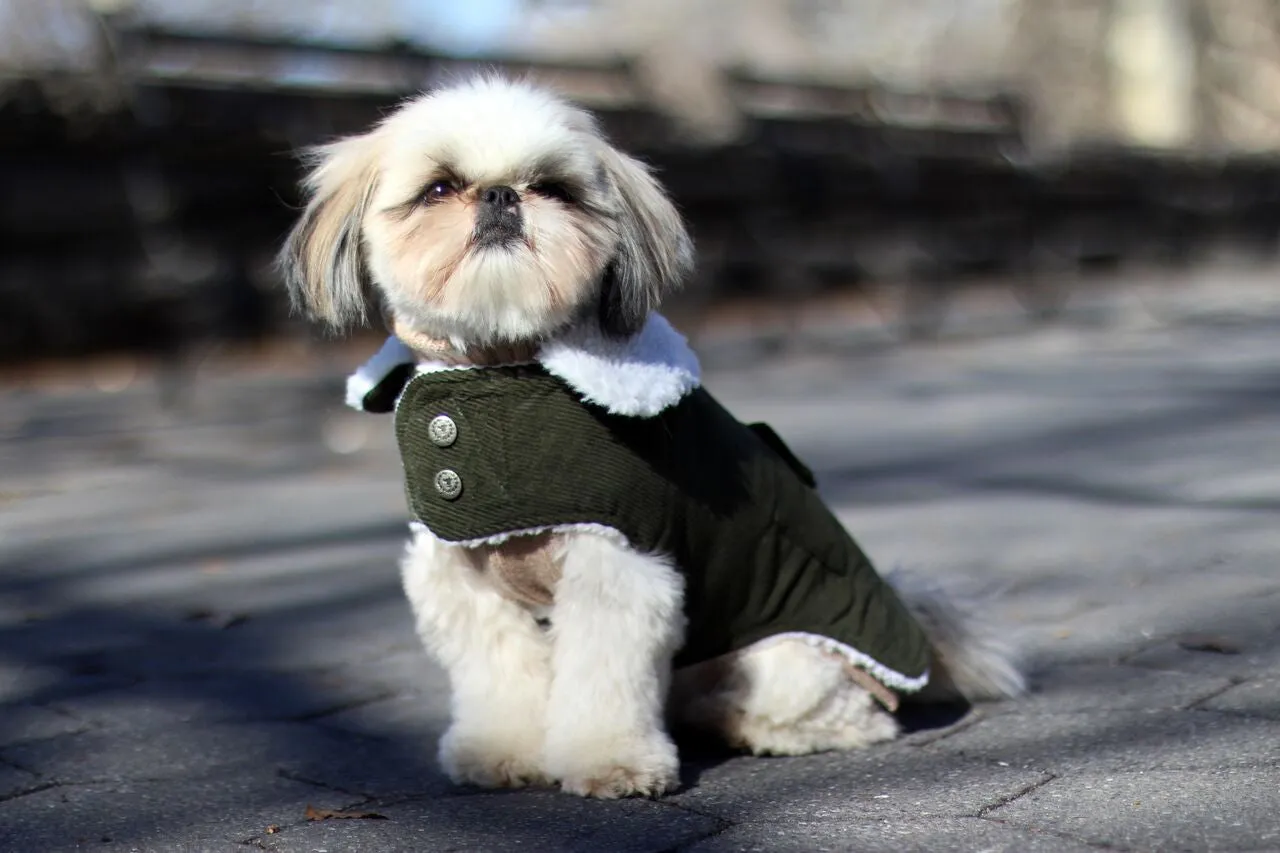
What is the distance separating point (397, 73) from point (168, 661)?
6.74 meters

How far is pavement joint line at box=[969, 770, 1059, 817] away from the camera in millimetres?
2514

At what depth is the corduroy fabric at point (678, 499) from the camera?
106 inches

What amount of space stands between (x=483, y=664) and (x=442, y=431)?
18.5 inches

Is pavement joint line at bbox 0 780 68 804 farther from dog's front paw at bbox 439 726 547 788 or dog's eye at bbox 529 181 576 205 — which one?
dog's eye at bbox 529 181 576 205

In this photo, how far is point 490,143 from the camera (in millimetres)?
2742

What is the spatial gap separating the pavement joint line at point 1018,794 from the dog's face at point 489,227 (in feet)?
3.40

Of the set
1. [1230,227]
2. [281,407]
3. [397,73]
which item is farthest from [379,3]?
[281,407]

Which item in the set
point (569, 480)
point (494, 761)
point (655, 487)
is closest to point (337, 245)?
point (569, 480)

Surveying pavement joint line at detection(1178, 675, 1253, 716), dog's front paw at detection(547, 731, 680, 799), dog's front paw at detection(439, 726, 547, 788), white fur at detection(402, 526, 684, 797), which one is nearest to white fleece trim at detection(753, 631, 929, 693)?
white fur at detection(402, 526, 684, 797)

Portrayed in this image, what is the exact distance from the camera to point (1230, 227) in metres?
18.5

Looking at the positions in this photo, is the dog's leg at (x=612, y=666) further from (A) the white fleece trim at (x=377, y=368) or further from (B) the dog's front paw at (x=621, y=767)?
(A) the white fleece trim at (x=377, y=368)

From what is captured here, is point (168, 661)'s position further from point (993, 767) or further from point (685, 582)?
point (993, 767)

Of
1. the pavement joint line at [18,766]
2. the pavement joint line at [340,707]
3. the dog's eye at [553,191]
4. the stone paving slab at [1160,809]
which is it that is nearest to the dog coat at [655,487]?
the dog's eye at [553,191]

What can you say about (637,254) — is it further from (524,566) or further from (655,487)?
(524,566)
